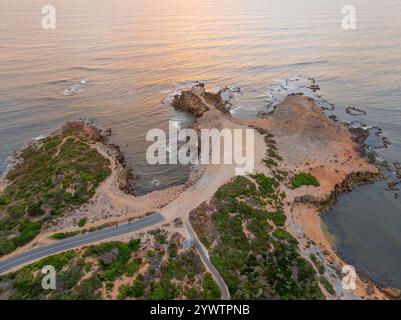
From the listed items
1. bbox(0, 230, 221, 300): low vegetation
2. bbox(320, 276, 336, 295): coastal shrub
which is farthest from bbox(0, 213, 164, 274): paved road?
bbox(320, 276, 336, 295): coastal shrub

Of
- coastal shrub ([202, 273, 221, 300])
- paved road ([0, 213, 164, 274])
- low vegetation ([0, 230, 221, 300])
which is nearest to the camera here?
low vegetation ([0, 230, 221, 300])

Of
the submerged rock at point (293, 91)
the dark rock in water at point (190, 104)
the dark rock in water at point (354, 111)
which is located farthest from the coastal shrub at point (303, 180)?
the dark rock in water at point (354, 111)

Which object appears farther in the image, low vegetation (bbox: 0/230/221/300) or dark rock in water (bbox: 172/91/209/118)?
dark rock in water (bbox: 172/91/209/118)

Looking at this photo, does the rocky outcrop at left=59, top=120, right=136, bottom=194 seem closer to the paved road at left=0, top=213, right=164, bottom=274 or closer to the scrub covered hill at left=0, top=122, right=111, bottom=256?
the scrub covered hill at left=0, top=122, right=111, bottom=256

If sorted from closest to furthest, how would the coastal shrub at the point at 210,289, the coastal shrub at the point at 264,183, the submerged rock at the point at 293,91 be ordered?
the coastal shrub at the point at 210,289 → the coastal shrub at the point at 264,183 → the submerged rock at the point at 293,91

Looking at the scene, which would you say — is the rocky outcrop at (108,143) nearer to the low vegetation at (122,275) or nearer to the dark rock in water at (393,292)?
the low vegetation at (122,275)

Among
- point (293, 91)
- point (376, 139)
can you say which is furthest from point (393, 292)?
point (293, 91)
